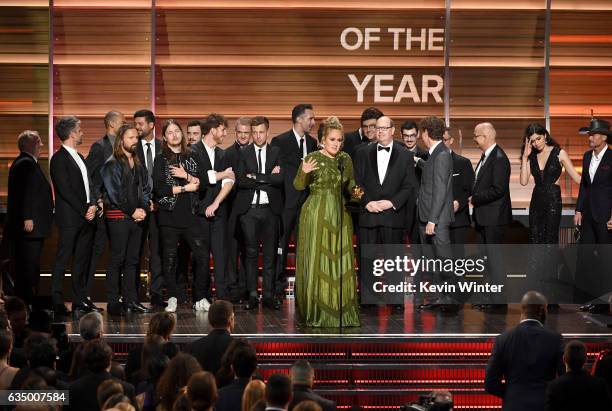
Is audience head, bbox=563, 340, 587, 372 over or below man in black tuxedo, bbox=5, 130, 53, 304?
below

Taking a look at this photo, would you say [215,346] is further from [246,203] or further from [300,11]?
[300,11]

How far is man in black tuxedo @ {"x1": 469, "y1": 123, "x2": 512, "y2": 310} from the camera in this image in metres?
9.05

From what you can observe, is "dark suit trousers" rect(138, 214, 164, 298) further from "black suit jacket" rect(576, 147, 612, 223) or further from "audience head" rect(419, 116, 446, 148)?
"black suit jacket" rect(576, 147, 612, 223)

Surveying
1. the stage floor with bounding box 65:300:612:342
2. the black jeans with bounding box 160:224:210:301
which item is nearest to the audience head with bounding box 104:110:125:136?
the black jeans with bounding box 160:224:210:301

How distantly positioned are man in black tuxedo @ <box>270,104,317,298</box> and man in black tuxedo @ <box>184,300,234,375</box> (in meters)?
2.94

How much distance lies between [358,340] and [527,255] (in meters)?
2.08

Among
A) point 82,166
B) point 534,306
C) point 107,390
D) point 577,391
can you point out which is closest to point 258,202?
point 82,166

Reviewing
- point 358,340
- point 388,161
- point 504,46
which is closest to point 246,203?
point 388,161

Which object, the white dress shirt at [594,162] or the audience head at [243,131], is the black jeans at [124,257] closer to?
the audience head at [243,131]

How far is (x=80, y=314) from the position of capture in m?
8.50

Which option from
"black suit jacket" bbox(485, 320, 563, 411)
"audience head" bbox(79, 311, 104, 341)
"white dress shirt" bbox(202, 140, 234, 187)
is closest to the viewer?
"black suit jacket" bbox(485, 320, 563, 411)

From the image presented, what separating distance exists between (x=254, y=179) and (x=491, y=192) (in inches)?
76.9

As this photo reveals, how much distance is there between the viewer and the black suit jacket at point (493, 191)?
9.05 m

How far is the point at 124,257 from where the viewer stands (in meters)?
8.64
